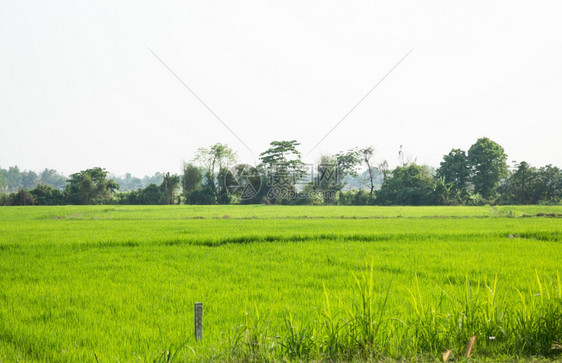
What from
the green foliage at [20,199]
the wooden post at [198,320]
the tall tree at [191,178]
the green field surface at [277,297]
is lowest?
the green field surface at [277,297]

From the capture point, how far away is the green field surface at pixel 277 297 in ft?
9.86

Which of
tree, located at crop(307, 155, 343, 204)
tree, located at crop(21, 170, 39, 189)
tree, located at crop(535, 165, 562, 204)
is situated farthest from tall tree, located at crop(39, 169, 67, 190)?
tree, located at crop(535, 165, 562, 204)

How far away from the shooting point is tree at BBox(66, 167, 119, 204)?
1255 inches

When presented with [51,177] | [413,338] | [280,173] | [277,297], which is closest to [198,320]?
[413,338]

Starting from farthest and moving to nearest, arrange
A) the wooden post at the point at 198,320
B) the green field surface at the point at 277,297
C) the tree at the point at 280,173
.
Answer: the tree at the point at 280,173 < the green field surface at the point at 277,297 < the wooden post at the point at 198,320

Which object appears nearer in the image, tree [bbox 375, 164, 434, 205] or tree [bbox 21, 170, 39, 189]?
tree [bbox 375, 164, 434, 205]

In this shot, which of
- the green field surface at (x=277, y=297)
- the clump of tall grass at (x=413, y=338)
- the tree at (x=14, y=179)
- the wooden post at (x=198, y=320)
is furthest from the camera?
the tree at (x=14, y=179)

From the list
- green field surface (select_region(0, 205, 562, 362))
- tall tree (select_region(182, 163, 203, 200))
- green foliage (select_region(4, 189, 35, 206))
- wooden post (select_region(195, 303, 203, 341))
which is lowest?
green field surface (select_region(0, 205, 562, 362))

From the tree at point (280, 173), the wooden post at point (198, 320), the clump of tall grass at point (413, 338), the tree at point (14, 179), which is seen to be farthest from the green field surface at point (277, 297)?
the tree at point (14, 179)

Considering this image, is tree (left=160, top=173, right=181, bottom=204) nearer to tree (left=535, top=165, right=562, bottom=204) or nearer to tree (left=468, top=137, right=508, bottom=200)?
tree (left=468, top=137, right=508, bottom=200)

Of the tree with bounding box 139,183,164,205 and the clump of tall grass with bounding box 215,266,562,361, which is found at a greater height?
the tree with bounding box 139,183,164,205

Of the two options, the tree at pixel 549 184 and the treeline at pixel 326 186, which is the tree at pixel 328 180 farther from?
the tree at pixel 549 184

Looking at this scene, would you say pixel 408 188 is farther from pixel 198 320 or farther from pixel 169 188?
pixel 198 320

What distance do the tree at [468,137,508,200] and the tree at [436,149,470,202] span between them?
0.60m
